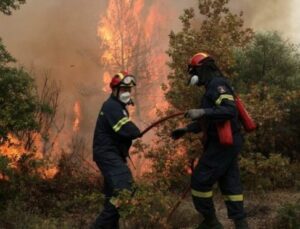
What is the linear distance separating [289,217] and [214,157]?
1.30 metres

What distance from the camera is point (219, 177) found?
5.20m

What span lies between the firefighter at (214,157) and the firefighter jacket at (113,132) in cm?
72

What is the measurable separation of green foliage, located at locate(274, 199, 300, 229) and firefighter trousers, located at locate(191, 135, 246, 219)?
32.7 inches

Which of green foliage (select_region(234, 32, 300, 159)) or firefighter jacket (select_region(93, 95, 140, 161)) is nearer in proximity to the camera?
firefighter jacket (select_region(93, 95, 140, 161))

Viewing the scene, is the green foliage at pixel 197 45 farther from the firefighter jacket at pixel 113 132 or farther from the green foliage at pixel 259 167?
the firefighter jacket at pixel 113 132

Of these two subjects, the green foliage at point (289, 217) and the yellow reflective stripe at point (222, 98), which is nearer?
the yellow reflective stripe at point (222, 98)

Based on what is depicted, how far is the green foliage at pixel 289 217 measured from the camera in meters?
5.63

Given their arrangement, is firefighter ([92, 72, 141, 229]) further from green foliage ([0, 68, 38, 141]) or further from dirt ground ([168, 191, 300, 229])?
green foliage ([0, 68, 38, 141])

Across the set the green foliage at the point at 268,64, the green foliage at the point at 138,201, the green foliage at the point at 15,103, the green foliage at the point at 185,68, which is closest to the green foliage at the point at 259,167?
the green foliage at the point at 185,68

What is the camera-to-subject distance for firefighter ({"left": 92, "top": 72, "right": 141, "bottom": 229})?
5.23 metres

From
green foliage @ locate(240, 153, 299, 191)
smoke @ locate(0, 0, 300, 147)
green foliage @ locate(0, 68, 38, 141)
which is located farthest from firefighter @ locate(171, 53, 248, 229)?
smoke @ locate(0, 0, 300, 147)

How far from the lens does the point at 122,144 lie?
549 cm

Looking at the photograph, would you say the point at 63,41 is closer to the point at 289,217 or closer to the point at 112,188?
the point at 112,188

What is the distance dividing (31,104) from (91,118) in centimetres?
1655
